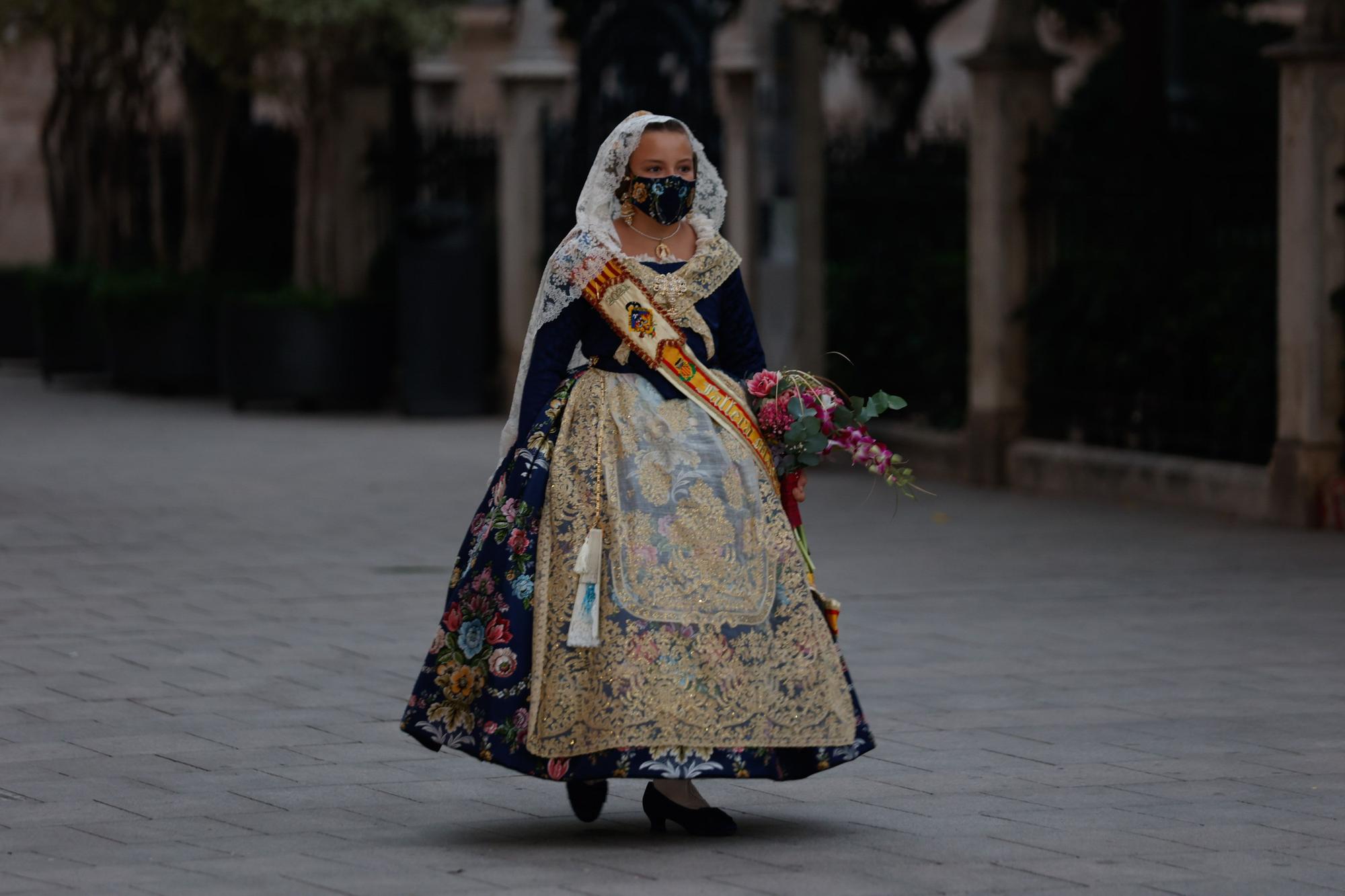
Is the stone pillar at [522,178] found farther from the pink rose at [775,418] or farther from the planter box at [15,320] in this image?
the pink rose at [775,418]

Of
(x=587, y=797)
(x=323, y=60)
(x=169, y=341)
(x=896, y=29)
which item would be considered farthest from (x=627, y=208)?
(x=896, y=29)

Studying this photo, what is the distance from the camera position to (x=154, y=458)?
14.8m

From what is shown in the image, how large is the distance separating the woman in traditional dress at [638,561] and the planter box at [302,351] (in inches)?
495

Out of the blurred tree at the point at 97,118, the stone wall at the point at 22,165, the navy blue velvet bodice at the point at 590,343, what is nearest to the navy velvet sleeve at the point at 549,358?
the navy blue velvet bodice at the point at 590,343

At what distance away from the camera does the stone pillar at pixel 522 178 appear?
17844 millimetres

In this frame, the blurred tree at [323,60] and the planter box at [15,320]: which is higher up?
the blurred tree at [323,60]

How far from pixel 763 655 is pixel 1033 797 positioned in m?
0.92

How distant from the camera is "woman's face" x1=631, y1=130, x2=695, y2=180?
5609 mm

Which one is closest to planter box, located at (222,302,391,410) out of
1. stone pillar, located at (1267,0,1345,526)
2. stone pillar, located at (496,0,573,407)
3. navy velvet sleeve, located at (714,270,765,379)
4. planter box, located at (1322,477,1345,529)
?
stone pillar, located at (496,0,573,407)

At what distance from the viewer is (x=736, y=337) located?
19.1 feet

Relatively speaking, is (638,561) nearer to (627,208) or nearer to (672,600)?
(672,600)

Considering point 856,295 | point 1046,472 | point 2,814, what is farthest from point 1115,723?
point 856,295

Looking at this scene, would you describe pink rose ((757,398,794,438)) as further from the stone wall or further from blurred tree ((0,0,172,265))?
the stone wall

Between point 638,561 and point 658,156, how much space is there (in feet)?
3.02
